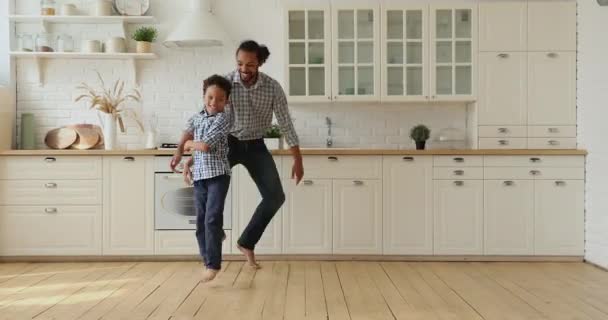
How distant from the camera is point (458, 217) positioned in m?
4.85

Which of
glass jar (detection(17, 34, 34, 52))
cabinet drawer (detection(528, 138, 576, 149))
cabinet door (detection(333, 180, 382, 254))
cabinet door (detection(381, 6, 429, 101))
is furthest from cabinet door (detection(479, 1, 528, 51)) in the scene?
glass jar (detection(17, 34, 34, 52))

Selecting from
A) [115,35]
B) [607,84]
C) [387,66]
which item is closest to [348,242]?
[387,66]

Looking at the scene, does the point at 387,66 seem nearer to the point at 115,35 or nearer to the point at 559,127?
the point at 559,127

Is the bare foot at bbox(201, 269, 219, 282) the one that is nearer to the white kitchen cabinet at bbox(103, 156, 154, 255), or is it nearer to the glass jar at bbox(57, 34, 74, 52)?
the white kitchen cabinet at bbox(103, 156, 154, 255)

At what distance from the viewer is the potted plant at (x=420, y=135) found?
5133 mm

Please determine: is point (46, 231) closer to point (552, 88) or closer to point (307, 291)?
point (307, 291)

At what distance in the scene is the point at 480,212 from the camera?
4.85m

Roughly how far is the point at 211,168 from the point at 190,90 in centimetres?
174

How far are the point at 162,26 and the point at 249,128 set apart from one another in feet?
5.59

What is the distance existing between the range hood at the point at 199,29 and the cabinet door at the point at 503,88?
207cm

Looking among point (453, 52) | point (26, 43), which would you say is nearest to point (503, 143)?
point (453, 52)

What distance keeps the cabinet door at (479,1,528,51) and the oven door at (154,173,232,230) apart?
2336mm

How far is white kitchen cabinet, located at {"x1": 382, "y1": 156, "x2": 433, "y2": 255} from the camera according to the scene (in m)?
4.85

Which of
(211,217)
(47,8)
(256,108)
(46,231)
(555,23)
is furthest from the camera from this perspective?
(47,8)
